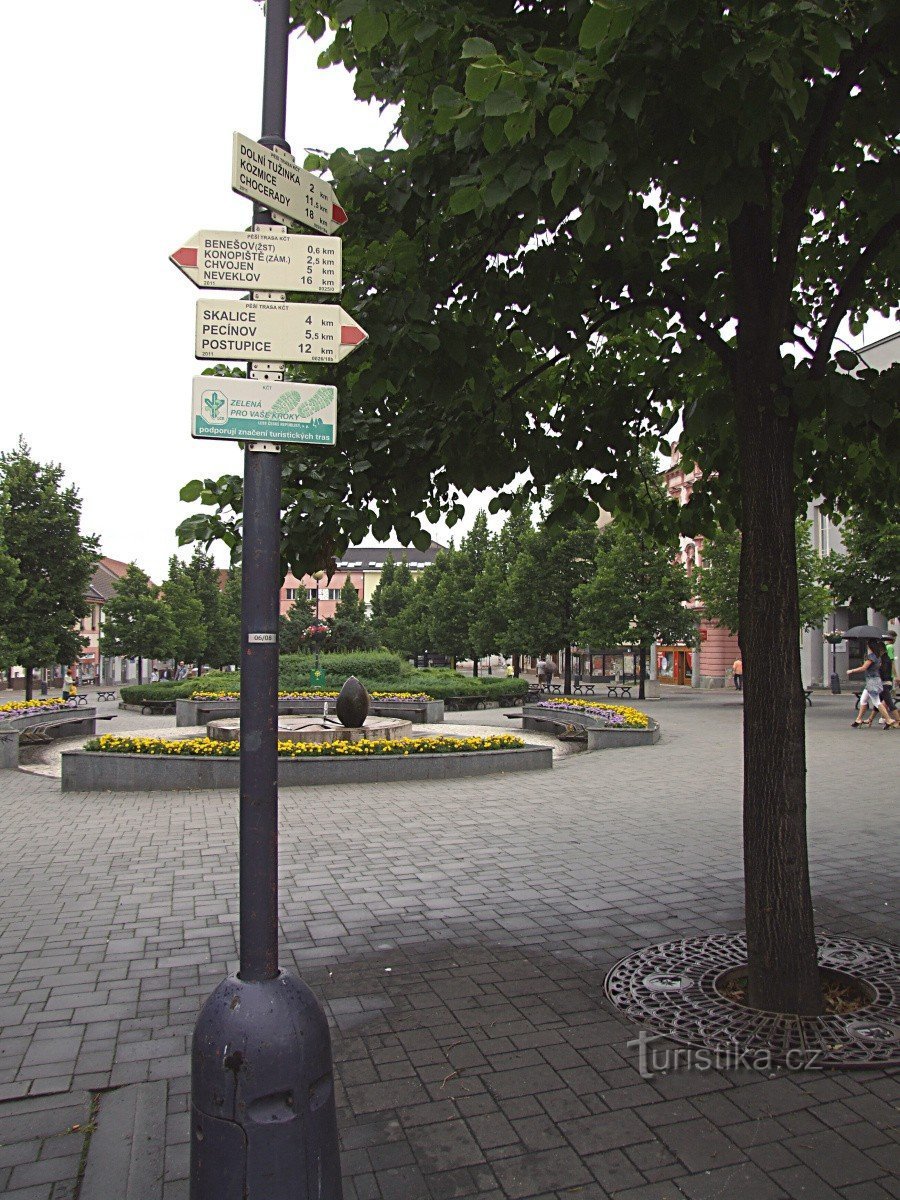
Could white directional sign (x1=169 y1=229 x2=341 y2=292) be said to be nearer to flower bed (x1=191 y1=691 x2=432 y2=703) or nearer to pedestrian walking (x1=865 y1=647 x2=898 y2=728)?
pedestrian walking (x1=865 y1=647 x2=898 y2=728)

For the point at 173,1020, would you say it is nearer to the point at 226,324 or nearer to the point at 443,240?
the point at 226,324

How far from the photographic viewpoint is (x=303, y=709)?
24812 mm

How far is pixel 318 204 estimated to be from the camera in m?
3.51

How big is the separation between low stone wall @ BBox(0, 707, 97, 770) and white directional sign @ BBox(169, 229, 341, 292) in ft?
48.4

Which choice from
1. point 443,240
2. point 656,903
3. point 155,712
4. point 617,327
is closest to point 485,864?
point 656,903

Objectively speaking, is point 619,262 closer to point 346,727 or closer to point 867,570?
point 346,727

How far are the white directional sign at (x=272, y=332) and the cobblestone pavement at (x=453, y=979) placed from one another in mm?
2901

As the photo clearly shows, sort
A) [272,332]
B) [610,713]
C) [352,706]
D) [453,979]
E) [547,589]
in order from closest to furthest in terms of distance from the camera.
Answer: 1. [272,332]
2. [453,979]
3. [352,706]
4. [610,713]
5. [547,589]

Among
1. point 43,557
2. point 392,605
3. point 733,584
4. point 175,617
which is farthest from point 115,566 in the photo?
point 733,584

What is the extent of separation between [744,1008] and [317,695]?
22.7 m

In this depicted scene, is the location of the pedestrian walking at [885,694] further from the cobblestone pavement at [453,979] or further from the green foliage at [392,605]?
the green foliage at [392,605]

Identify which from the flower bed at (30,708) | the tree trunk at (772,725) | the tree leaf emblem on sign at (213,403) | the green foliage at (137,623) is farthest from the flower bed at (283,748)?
the green foliage at (137,623)

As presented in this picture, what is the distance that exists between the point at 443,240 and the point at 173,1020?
168 inches

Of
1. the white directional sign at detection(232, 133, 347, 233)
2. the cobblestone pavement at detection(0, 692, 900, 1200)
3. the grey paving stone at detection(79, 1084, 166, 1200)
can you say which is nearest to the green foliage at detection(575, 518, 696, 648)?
the cobblestone pavement at detection(0, 692, 900, 1200)
